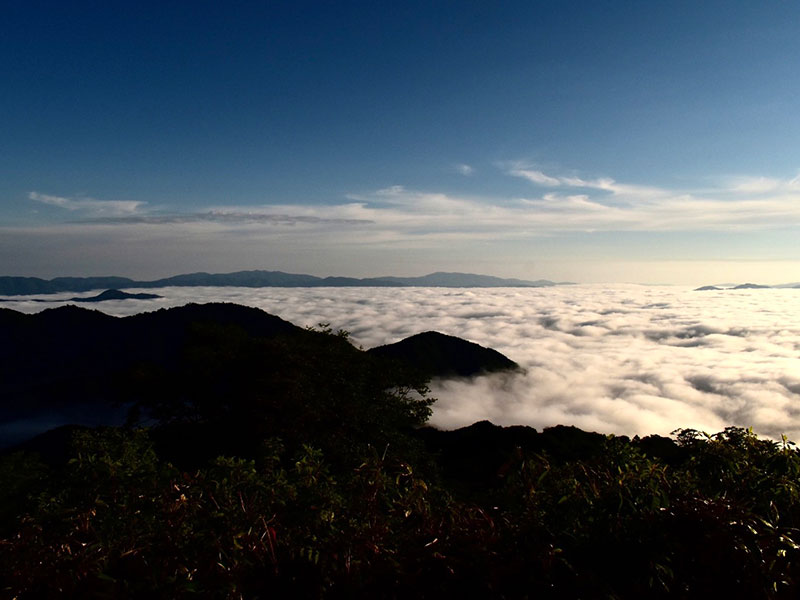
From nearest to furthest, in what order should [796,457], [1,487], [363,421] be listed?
[796,457]
[363,421]
[1,487]

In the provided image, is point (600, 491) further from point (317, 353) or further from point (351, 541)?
point (317, 353)

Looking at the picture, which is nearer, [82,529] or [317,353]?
[82,529]

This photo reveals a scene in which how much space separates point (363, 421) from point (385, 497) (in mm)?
24634

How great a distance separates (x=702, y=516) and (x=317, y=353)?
107ft

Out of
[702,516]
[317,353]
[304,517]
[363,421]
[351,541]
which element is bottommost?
[363,421]

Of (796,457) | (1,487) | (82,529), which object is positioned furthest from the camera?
(1,487)

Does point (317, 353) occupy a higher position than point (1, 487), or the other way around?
point (317, 353)

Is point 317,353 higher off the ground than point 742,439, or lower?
lower

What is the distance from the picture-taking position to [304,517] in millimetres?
5348

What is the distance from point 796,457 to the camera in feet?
19.6

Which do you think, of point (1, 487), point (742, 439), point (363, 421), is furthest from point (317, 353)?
point (742, 439)

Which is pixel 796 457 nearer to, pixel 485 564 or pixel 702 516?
pixel 702 516

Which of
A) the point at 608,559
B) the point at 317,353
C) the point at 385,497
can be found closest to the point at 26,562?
the point at 385,497

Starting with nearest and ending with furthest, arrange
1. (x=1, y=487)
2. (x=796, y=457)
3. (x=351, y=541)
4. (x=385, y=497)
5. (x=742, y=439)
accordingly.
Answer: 1. (x=351, y=541)
2. (x=385, y=497)
3. (x=796, y=457)
4. (x=742, y=439)
5. (x=1, y=487)
